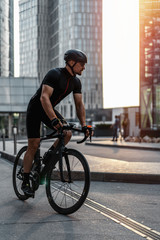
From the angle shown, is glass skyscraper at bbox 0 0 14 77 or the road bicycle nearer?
the road bicycle

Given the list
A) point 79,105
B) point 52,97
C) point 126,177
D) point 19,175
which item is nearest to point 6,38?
point 126,177

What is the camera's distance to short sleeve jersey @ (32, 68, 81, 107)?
442cm

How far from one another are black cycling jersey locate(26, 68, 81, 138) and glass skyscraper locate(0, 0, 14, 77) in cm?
9674

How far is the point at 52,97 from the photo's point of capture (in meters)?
4.56

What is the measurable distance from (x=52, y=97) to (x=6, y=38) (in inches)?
4042

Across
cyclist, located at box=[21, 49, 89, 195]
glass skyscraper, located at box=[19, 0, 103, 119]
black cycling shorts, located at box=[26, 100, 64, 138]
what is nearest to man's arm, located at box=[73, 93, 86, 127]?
cyclist, located at box=[21, 49, 89, 195]

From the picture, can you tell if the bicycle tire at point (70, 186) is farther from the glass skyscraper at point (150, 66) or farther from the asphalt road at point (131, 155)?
the glass skyscraper at point (150, 66)

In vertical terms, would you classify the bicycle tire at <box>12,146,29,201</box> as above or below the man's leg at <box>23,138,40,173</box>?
below

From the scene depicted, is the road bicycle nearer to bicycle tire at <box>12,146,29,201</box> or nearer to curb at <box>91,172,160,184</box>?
bicycle tire at <box>12,146,29,201</box>

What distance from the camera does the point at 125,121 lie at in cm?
2530

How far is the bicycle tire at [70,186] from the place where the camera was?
418 cm

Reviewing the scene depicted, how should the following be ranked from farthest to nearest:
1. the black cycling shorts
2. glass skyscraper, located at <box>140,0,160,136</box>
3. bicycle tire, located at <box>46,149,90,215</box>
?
→ glass skyscraper, located at <box>140,0,160,136</box>
the black cycling shorts
bicycle tire, located at <box>46,149,90,215</box>

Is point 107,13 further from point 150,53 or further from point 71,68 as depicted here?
point 71,68

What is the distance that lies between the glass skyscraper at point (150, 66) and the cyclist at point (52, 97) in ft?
73.8
